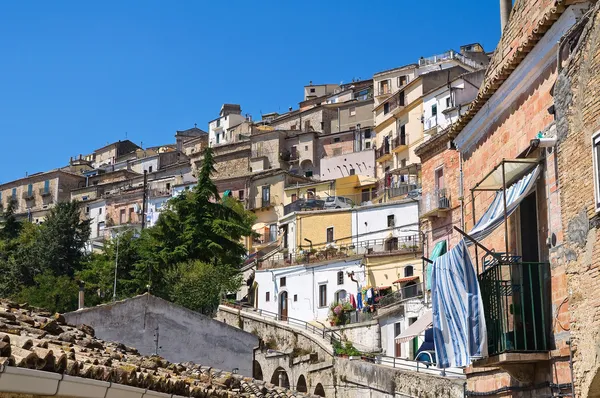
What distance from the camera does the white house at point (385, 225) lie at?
56188mm

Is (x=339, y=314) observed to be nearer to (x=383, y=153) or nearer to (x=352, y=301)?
(x=352, y=301)

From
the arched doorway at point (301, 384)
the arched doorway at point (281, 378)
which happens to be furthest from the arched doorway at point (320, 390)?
the arched doorway at point (281, 378)

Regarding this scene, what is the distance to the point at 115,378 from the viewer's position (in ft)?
33.9

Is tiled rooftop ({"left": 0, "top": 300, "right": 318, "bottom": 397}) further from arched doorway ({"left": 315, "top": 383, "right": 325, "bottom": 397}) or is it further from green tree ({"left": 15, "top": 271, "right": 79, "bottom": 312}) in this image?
green tree ({"left": 15, "top": 271, "right": 79, "bottom": 312})

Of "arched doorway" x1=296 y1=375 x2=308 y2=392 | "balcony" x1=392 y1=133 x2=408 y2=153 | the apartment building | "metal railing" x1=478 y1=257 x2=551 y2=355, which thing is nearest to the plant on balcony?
"arched doorway" x1=296 y1=375 x2=308 y2=392

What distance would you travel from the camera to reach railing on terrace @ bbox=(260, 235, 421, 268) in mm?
54594

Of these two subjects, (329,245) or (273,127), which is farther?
(273,127)

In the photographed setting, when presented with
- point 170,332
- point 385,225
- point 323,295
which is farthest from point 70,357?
point 385,225

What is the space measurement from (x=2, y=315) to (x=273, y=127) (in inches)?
3516

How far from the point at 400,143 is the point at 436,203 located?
39109mm

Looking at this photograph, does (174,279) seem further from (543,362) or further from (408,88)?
(543,362)

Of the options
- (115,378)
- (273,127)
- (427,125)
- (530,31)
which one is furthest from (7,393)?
(273,127)

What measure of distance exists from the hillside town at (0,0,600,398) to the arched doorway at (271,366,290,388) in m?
0.15

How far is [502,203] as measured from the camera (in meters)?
13.4
